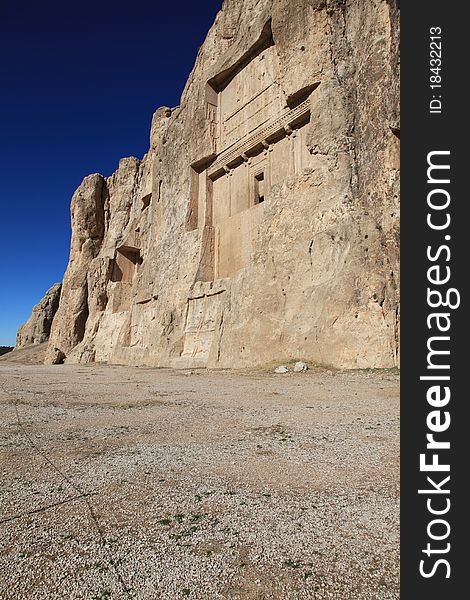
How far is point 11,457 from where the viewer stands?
3.26 metres

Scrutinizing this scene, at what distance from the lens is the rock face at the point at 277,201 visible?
430 inches

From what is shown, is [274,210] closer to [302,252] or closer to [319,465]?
[302,252]

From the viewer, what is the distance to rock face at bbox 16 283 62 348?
4366 centimetres

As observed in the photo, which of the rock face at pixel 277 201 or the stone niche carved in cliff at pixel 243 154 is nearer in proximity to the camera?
the rock face at pixel 277 201

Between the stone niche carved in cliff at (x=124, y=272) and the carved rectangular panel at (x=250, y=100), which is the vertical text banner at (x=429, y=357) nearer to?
the carved rectangular panel at (x=250, y=100)

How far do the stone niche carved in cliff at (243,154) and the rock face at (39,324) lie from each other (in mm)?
30368

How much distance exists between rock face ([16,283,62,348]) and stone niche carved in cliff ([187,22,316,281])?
99.6 ft

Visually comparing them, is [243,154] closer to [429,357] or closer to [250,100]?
[250,100]

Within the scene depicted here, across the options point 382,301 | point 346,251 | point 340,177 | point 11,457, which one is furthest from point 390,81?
point 11,457

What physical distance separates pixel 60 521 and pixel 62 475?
0.77 metres

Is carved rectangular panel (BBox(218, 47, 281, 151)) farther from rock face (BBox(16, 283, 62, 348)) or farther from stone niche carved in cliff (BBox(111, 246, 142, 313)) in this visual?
rock face (BBox(16, 283, 62, 348))

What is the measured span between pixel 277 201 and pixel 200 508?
12.9m

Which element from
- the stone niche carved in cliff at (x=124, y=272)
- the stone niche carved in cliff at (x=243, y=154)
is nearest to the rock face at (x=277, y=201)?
the stone niche carved in cliff at (x=243, y=154)

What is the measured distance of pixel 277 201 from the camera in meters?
14.3
